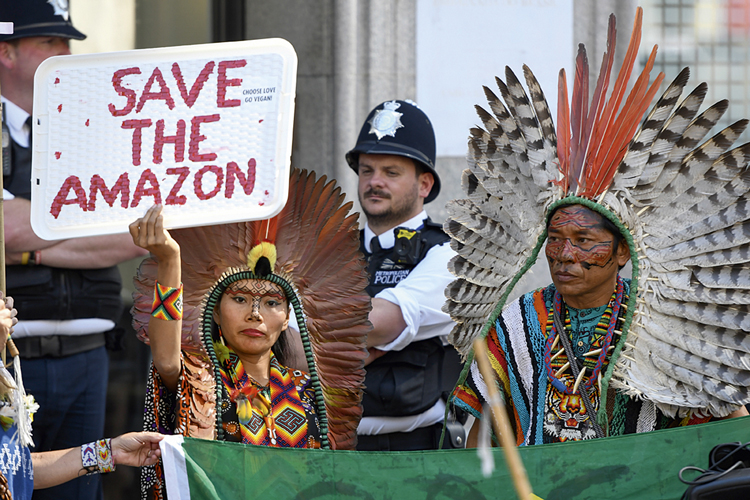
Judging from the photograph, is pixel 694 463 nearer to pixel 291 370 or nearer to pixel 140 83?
pixel 291 370

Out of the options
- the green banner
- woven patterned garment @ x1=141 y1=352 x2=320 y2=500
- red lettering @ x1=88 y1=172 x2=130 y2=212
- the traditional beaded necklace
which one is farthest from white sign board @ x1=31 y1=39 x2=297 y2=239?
the traditional beaded necklace

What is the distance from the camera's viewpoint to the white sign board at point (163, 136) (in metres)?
2.77

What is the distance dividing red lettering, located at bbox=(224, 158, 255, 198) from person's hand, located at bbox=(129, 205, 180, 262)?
0.22m

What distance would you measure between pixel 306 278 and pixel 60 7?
1.91 m

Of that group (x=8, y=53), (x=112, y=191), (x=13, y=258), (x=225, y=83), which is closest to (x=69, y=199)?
(x=112, y=191)

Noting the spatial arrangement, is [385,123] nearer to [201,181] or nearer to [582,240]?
[582,240]

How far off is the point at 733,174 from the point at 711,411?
73 cm

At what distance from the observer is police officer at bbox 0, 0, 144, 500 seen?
3887mm

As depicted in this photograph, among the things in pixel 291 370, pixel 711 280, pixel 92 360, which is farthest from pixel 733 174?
pixel 92 360

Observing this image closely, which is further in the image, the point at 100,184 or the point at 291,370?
the point at 291,370

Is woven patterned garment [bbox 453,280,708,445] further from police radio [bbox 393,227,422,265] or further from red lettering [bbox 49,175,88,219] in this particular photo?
red lettering [bbox 49,175,88,219]

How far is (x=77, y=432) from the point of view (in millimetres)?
4012

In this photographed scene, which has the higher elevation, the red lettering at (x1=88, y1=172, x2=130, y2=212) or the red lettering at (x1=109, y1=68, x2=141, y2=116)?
the red lettering at (x1=109, y1=68, x2=141, y2=116)

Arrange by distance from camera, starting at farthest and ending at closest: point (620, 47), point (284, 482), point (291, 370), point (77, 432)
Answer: point (620, 47) → point (77, 432) → point (291, 370) → point (284, 482)
